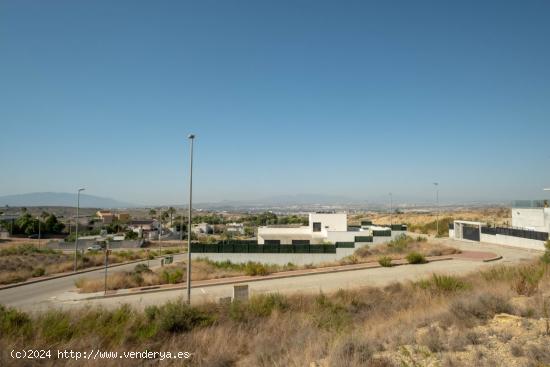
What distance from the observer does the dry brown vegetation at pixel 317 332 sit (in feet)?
21.0

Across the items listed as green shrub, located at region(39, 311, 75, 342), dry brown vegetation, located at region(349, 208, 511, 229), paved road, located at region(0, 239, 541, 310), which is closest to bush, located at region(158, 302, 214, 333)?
green shrub, located at region(39, 311, 75, 342)

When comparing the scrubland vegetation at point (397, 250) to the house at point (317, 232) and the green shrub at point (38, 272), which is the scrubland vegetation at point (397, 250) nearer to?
the house at point (317, 232)

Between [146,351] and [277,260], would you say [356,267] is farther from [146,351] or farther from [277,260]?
[146,351]

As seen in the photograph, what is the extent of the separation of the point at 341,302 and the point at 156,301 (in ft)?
30.8

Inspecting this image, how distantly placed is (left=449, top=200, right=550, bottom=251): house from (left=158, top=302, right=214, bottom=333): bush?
109 ft

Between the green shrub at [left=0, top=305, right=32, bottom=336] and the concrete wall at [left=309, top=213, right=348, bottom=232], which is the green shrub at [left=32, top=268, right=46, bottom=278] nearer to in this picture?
the green shrub at [left=0, top=305, right=32, bottom=336]

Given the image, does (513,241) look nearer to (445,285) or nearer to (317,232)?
(317,232)

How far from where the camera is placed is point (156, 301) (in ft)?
56.0

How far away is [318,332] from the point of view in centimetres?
A: 825

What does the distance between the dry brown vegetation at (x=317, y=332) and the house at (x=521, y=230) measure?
25322 mm

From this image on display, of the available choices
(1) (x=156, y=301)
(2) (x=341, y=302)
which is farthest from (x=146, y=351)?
(1) (x=156, y=301)

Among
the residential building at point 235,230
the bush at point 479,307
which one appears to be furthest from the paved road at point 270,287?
the residential building at point 235,230

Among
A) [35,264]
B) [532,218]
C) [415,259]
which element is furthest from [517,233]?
[35,264]

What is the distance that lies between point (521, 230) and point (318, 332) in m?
34.6
